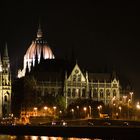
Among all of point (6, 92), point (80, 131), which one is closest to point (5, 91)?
point (6, 92)

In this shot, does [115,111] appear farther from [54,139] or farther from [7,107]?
[54,139]

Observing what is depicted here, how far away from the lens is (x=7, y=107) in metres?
196

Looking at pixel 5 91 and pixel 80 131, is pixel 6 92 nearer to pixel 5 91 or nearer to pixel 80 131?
pixel 5 91

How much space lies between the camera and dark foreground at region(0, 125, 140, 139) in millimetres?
95125

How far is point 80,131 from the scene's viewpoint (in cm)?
10656

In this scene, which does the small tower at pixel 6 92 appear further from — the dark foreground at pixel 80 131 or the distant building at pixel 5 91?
the dark foreground at pixel 80 131

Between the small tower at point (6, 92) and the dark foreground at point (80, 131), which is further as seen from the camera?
the small tower at point (6, 92)

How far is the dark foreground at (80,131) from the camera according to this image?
95125 millimetres

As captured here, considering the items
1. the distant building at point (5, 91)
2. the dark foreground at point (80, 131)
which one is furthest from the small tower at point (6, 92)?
the dark foreground at point (80, 131)

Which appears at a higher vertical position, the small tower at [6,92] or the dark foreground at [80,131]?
the small tower at [6,92]

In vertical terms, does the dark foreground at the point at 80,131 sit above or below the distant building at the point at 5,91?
below

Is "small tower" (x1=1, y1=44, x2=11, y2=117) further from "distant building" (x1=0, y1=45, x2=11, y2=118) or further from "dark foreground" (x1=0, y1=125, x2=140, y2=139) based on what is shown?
"dark foreground" (x1=0, y1=125, x2=140, y2=139)

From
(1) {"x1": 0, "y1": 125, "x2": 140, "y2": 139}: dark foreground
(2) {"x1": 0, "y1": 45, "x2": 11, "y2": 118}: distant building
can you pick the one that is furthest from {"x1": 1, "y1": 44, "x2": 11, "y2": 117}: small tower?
(1) {"x1": 0, "y1": 125, "x2": 140, "y2": 139}: dark foreground

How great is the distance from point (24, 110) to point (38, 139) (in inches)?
3083
